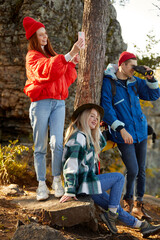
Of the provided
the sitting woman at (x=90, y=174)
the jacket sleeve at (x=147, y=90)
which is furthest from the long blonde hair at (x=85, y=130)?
the jacket sleeve at (x=147, y=90)

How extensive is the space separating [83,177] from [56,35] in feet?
19.7

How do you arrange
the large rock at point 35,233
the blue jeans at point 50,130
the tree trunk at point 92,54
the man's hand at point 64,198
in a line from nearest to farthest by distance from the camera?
the large rock at point 35,233, the man's hand at point 64,198, the blue jeans at point 50,130, the tree trunk at point 92,54

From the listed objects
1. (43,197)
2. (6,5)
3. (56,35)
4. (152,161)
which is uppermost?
(6,5)

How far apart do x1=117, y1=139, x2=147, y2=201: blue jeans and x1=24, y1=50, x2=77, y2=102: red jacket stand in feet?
3.73

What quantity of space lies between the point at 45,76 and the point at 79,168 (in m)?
1.12

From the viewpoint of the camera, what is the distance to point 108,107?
355 centimetres


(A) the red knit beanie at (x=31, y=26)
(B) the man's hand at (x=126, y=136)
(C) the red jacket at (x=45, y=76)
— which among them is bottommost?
(B) the man's hand at (x=126, y=136)

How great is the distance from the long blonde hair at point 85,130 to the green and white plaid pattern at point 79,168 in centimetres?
6

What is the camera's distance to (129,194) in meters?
3.63

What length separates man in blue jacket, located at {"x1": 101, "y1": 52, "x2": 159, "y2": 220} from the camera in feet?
11.4

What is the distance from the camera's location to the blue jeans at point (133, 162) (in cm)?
345

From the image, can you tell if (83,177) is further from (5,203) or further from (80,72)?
(80,72)

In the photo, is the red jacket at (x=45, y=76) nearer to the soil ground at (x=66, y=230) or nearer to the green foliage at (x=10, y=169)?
the soil ground at (x=66, y=230)

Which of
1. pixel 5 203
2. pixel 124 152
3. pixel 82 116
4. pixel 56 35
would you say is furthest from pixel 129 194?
pixel 56 35
